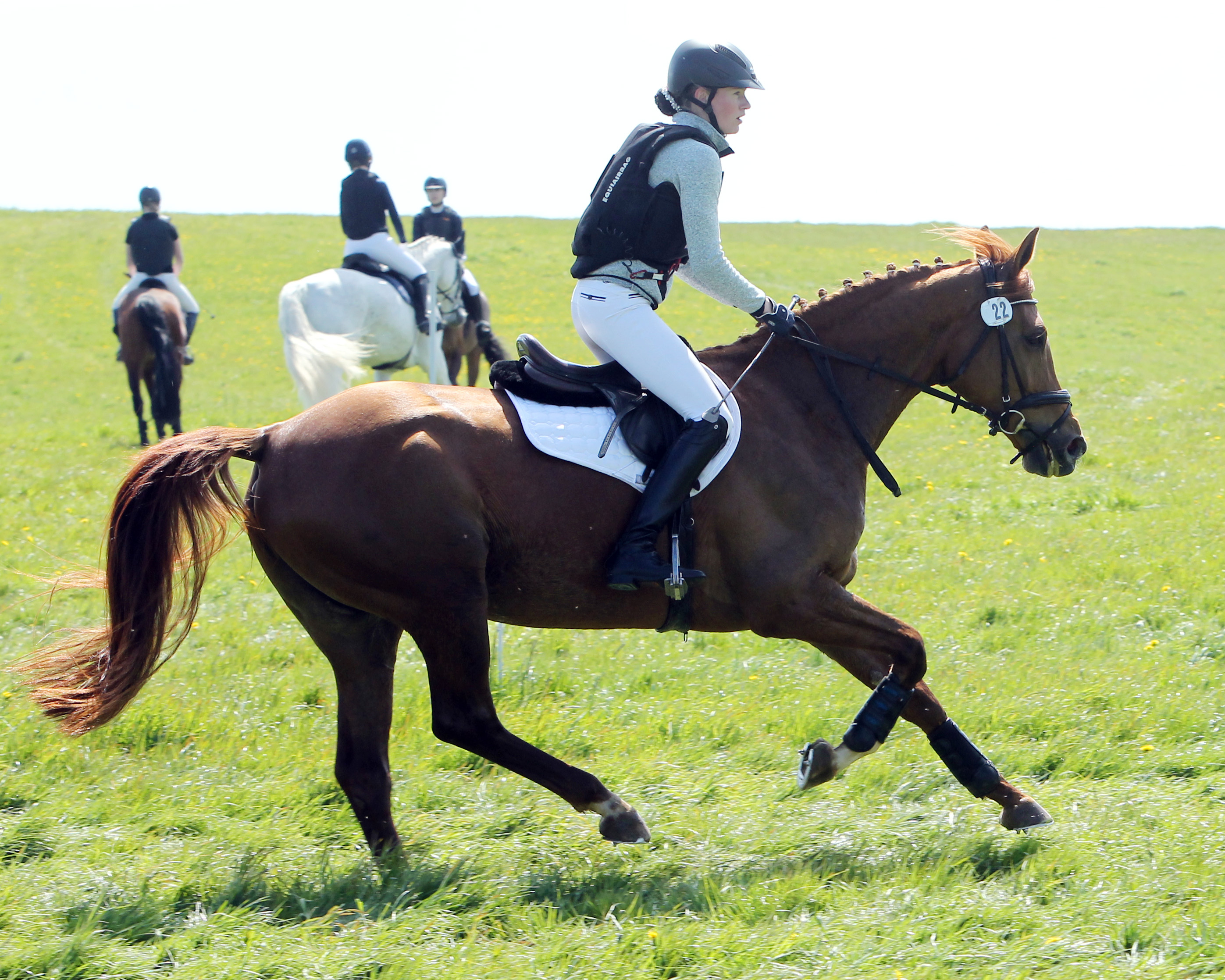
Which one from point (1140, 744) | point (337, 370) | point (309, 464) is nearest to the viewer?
point (309, 464)

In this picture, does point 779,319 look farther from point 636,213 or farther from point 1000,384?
point 1000,384

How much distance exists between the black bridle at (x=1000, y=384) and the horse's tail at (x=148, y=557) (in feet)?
7.73

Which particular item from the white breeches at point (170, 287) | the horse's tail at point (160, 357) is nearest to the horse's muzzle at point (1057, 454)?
the horse's tail at point (160, 357)

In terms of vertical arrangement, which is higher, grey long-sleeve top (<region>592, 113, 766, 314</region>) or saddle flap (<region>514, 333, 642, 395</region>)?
grey long-sleeve top (<region>592, 113, 766, 314</region>)

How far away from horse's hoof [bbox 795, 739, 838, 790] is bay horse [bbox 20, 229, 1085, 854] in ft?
0.03

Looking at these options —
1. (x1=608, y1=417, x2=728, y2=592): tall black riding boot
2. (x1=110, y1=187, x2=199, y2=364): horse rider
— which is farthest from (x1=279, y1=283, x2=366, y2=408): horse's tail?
(x1=608, y1=417, x2=728, y2=592): tall black riding boot

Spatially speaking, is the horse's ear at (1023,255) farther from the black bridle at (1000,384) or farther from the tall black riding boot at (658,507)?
the tall black riding boot at (658,507)

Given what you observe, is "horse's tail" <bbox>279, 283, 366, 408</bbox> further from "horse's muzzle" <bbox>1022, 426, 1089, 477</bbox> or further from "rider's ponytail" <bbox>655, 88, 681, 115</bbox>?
"horse's muzzle" <bbox>1022, 426, 1089, 477</bbox>

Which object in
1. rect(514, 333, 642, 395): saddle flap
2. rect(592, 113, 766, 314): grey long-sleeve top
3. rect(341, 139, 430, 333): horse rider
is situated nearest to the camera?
rect(592, 113, 766, 314): grey long-sleeve top

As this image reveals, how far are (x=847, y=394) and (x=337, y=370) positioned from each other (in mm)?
7499

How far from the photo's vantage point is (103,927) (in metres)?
3.88

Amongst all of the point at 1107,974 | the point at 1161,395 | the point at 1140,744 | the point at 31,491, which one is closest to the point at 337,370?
the point at 31,491

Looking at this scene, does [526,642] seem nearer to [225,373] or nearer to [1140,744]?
[1140,744]

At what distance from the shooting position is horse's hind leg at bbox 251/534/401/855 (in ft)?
15.5
